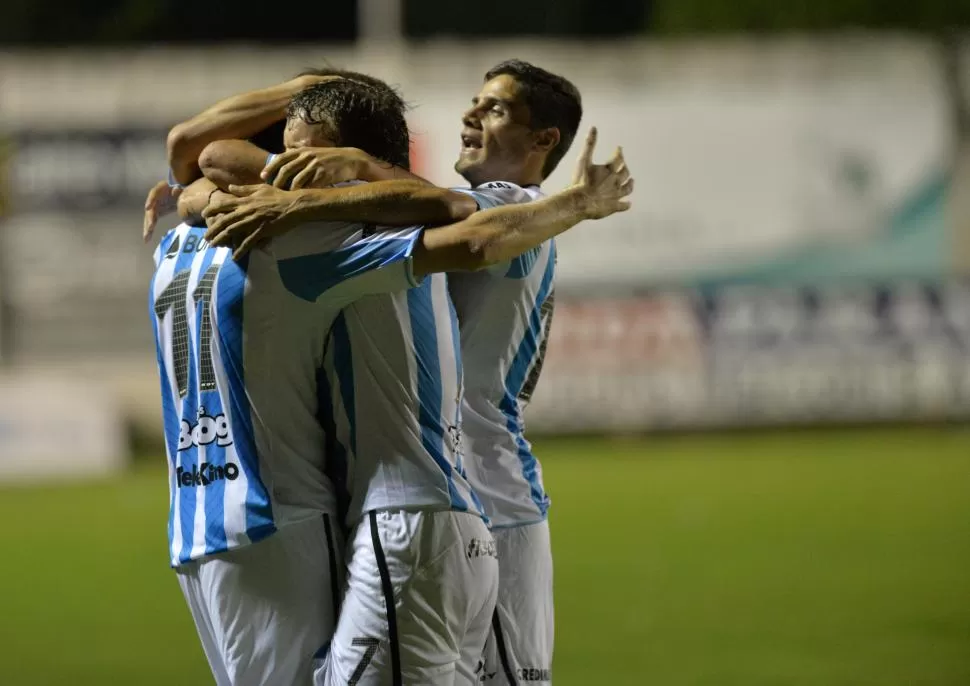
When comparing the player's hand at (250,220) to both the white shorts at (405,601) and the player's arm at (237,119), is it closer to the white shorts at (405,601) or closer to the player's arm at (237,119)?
the player's arm at (237,119)

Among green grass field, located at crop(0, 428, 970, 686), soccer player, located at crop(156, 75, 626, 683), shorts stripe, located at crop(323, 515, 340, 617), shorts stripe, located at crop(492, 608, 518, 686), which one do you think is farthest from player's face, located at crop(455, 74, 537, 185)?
green grass field, located at crop(0, 428, 970, 686)

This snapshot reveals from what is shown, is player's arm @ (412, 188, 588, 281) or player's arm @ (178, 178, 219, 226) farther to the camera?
player's arm @ (178, 178, 219, 226)

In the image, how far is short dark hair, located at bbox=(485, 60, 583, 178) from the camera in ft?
13.5

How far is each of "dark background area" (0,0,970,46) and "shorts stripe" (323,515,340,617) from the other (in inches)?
857

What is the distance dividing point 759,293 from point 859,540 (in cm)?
781

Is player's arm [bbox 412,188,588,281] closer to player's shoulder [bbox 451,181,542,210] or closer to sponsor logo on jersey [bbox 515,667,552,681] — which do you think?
player's shoulder [bbox 451,181,542,210]

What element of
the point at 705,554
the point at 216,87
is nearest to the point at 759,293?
the point at 216,87

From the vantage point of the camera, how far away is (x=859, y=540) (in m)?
10.2

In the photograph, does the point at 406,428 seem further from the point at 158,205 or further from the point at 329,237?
the point at 158,205

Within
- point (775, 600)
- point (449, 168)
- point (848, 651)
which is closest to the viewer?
point (848, 651)

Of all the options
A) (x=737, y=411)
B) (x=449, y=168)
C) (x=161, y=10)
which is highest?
(x=161, y=10)

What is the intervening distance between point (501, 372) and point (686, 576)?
5.32 metres

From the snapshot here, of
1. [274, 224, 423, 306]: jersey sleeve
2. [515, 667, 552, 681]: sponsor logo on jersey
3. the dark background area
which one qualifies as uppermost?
the dark background area

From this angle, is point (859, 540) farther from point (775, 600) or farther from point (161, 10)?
point (161, 10)
